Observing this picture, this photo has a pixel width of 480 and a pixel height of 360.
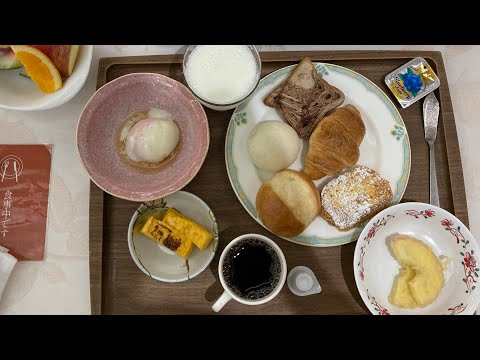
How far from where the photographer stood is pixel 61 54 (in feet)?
3.71

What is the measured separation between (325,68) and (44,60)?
0.85 m

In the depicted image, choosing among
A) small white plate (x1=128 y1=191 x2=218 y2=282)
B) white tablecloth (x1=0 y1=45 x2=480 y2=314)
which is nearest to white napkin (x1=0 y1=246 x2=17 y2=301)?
white tablecloth (x1=0 y1=45 x2=480 y2=314)

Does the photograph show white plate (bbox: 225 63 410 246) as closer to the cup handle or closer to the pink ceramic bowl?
the pink ceramic bowl

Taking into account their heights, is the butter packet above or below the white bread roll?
above

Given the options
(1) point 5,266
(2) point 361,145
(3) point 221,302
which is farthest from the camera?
(2) point 361,145

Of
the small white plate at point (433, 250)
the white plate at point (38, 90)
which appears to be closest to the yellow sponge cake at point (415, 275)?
the small white plate at point (433, 250)

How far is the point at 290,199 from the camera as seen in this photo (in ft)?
3.86

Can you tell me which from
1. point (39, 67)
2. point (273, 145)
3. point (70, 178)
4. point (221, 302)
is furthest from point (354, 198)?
point (39, 67)

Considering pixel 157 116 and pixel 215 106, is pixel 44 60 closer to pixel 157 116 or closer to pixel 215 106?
pixel 157 116

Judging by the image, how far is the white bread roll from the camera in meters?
1.16

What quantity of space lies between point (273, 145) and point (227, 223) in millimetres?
278

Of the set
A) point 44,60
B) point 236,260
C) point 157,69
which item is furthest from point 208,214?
point 44,60

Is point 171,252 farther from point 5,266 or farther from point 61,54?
point 61,54

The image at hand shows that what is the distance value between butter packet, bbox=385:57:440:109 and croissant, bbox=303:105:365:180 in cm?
18
